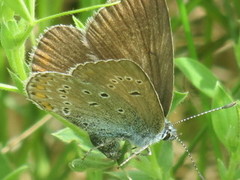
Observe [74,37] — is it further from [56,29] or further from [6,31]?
[6,31]

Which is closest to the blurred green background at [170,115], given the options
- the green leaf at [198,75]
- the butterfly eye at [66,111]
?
the green leaf at [198,75]

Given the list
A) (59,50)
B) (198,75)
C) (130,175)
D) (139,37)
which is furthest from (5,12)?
(198,75)

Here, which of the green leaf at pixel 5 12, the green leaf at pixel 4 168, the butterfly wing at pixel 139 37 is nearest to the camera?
the green leaf at pixel 5 12

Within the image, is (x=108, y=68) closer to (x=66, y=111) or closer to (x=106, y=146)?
(x=66, y=111)

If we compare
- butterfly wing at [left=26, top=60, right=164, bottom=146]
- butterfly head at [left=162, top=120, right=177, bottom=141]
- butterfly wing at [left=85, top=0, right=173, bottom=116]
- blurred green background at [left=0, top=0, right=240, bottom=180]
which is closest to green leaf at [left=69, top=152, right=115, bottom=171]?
blurred green background at [left=0, top=0, right=240, bottom=180]

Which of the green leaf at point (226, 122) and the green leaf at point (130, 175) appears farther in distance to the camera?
the green leaf at point (130, 175)

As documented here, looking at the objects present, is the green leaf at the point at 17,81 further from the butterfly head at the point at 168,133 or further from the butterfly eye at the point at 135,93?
the butterfly head at the point at 168,133
